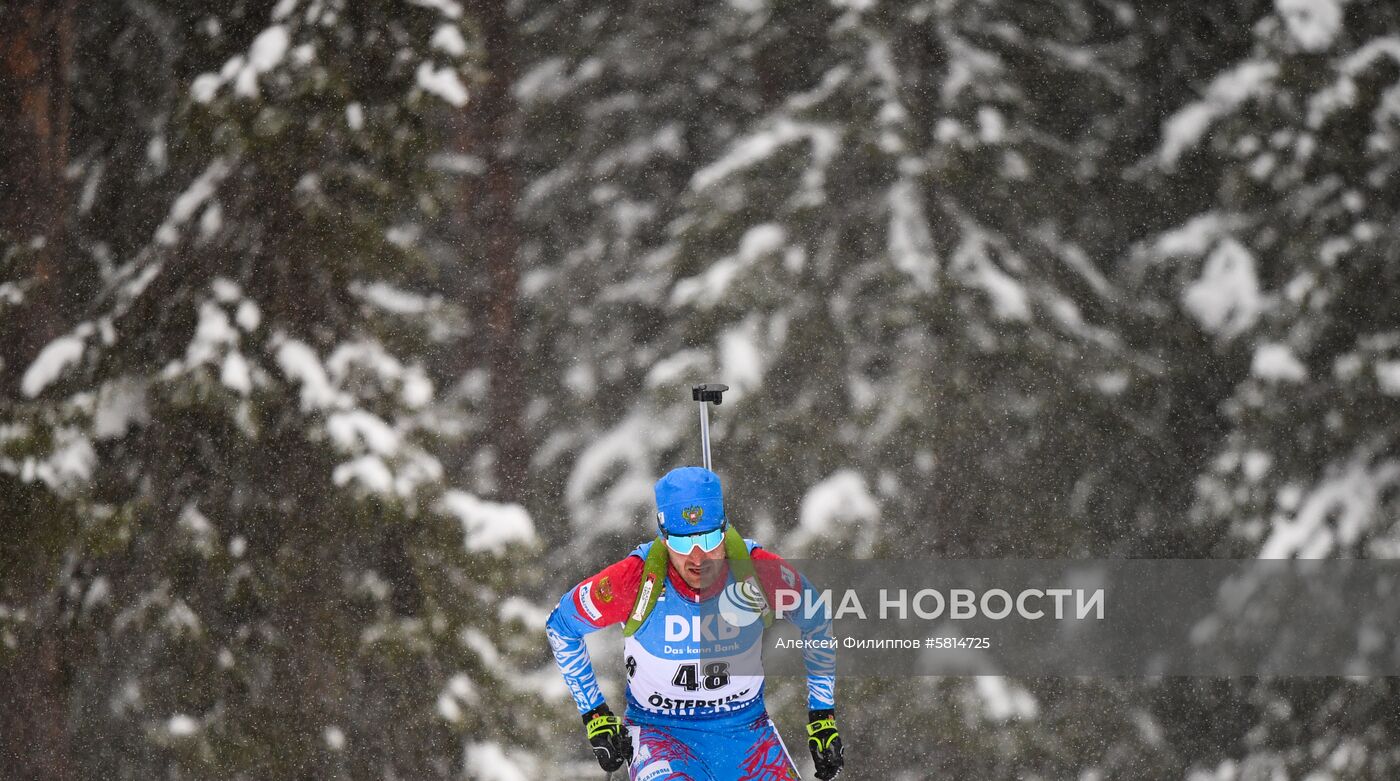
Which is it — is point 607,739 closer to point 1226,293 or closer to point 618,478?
point 618,478

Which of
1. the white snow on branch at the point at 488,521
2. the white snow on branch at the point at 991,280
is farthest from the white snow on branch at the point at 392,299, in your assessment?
the white snow on branch at the point at 991,280

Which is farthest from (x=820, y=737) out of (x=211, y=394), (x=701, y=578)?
(x=211, y=394)

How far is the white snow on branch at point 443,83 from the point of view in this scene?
129 inches

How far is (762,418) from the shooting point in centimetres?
313

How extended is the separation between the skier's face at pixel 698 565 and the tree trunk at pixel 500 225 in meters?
0.93

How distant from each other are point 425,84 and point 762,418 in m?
1.49

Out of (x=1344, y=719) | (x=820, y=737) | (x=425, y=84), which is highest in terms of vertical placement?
(x=425, y=84)

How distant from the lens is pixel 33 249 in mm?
3607

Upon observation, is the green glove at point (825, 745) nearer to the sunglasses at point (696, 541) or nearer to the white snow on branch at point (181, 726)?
the sunglasses at point (696, 541)

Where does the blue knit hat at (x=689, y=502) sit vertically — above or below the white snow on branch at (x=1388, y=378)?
below

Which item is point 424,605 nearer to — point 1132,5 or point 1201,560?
point 1201,560

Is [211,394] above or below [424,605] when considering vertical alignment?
above

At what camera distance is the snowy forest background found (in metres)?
3.13

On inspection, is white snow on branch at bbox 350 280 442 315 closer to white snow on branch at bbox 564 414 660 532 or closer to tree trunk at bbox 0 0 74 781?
white snow on branch at bbox 564 414 660 532
